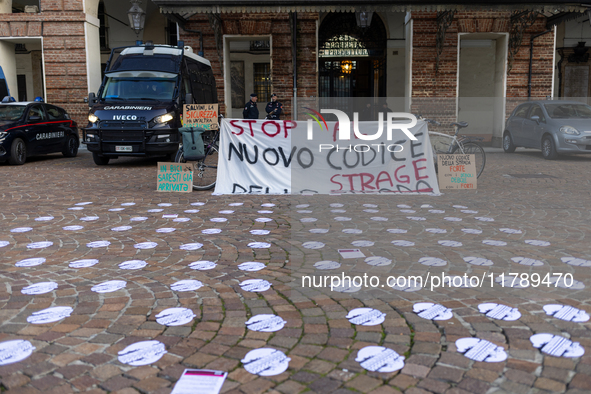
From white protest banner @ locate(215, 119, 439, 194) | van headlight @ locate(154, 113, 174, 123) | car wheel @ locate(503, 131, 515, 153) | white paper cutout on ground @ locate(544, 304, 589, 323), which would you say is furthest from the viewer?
car wheel @ locate(503, 131, 515, 153)

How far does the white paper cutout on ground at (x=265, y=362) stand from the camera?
8.79ft

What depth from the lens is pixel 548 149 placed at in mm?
14844

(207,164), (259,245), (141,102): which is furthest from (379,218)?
(141,102)

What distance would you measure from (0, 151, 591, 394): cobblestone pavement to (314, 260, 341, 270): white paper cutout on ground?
0.03 metres

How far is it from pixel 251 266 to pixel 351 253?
964mm

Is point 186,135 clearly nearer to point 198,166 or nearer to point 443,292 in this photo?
point 198,166

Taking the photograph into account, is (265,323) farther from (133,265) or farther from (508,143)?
(508,143)

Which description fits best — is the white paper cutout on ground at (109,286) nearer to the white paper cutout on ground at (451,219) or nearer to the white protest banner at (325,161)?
the white paper cutout on ground at (451,219)

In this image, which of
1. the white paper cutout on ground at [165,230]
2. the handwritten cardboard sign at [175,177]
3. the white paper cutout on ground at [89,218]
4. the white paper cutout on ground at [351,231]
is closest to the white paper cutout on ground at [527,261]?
the white paper cutout on ground at [351,231]

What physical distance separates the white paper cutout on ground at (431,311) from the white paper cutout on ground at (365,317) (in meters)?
0.25

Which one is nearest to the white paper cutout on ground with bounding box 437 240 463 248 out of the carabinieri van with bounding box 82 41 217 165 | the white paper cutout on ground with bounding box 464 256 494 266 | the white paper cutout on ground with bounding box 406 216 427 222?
the white paper cutout on ground with bounding box 464 256 494 266

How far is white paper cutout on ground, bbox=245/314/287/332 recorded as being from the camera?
3203 mm

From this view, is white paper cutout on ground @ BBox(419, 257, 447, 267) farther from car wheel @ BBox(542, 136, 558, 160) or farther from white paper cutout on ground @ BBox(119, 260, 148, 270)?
car wheel @ BBox(542, 136, 558, 160)

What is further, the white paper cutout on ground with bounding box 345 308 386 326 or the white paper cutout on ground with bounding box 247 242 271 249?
the white paper cutout on ground with bounding box 247 242 271 249
